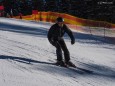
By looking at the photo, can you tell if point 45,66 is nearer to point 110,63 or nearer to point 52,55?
point 52,55

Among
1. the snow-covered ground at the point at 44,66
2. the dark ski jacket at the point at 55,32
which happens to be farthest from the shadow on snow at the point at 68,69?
the dark ski jacket at the point at 55,32

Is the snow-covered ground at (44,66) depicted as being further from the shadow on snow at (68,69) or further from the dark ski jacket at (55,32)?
the dark ski jacket at (55,32)

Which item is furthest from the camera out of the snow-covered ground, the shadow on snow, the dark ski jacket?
the dark ski jacket

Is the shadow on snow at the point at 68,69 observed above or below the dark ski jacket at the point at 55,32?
below

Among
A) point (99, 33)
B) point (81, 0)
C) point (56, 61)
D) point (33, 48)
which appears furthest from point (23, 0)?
point (56, 61)

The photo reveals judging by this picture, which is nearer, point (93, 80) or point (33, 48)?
point (93, 80)

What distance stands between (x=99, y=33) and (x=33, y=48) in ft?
46.5

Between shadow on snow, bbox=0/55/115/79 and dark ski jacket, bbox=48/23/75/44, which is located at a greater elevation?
dark ski jacket, bbox=48/23/75/44

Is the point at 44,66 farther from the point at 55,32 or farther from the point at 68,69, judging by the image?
the point at 55,32

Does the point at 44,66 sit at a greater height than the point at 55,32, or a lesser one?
lesser

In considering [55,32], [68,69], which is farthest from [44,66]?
[55,32]

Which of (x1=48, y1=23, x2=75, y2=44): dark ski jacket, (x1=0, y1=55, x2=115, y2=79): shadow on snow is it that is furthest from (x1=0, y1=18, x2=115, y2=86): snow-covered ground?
(x1=48, y1=23, x2=75, y2=44): dark ski jacket

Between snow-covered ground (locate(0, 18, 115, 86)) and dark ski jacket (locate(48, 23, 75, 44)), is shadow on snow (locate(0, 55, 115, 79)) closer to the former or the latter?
snow-covered ground (locate(0, 18, 115, 86))

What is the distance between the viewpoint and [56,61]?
14.8 meters
